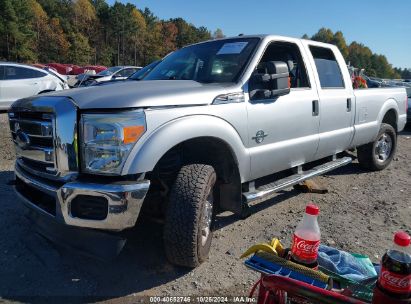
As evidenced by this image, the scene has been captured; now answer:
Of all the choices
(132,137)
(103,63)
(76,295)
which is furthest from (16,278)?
(103,63)

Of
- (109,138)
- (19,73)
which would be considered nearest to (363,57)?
(19,73)

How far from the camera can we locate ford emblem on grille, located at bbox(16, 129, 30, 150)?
3012mm

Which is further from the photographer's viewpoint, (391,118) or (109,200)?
(391,118)

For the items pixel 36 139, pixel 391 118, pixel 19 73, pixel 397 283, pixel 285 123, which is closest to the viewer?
pixel 397 283

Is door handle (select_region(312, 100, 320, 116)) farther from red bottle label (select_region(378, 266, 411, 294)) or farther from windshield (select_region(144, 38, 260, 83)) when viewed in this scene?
red bottle label (select_region(378, 266, 411, 294))

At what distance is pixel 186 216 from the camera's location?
2.82 metres

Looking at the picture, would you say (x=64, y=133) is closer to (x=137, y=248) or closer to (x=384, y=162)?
(x=137, y=248)

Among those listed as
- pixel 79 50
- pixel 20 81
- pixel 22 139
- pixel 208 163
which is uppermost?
pixel 79 50

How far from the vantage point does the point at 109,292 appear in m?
2.85

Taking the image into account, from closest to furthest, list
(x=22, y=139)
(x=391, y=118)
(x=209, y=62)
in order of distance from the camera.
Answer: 1. (x=22, y=139)
2. (x=209, y=62)
3. (x=391, y=118)

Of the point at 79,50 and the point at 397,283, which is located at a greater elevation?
the point at 79,50

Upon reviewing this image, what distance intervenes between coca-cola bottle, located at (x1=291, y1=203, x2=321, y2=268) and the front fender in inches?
45.0

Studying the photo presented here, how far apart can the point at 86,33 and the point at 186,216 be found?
83.0 meters

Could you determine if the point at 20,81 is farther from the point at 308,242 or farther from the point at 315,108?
the point at 308,242
